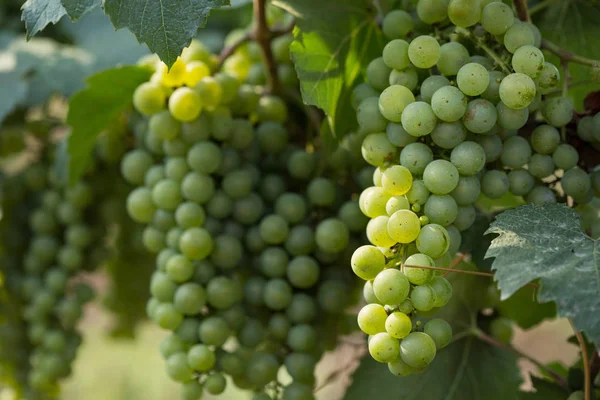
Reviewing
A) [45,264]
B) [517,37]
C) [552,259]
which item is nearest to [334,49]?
[517,37]

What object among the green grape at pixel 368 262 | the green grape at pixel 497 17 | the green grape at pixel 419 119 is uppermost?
the green grape at pixel 497 17

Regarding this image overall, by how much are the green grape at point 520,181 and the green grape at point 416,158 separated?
73mm

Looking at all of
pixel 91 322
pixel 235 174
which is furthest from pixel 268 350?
pixel 91 322

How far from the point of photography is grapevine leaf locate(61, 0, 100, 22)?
48 centimetres

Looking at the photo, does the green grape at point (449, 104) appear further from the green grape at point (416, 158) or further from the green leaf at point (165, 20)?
the green leaf at point (165, 20)

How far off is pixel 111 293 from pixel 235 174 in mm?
408

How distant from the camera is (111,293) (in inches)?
37.6

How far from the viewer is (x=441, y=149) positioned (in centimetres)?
47

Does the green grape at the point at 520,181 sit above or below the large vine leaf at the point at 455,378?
above

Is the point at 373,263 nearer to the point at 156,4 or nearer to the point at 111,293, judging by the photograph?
the point at 156,4

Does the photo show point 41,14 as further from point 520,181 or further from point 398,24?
point 520,181

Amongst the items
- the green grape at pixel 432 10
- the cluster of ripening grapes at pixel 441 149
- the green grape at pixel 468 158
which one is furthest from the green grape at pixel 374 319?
the green grape at pixel 432 10

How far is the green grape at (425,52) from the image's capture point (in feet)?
1.53

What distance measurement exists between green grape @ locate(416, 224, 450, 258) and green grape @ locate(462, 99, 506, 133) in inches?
3.0
